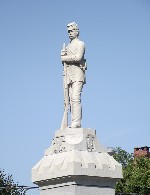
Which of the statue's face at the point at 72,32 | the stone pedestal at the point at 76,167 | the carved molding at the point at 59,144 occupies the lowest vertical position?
the stone pedestal at the point at 76,167

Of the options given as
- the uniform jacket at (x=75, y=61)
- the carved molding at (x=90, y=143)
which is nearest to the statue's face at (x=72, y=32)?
the uniform jacket at (x=75, y=61)

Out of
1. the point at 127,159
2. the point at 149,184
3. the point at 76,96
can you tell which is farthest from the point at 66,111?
the point at 127,159

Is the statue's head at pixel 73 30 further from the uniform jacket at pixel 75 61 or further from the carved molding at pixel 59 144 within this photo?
the carved molding at pixel 59 144

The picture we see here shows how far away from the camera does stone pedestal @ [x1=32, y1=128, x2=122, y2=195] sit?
40.0 ft

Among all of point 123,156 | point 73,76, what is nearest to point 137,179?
point 123,156

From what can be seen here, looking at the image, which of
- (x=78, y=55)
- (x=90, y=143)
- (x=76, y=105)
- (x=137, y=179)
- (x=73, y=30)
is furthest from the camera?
(x=137, y=179)

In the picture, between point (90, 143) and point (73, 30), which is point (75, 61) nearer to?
point (73, 30)

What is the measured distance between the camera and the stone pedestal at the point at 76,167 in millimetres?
12188

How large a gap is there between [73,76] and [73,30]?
1196 mm

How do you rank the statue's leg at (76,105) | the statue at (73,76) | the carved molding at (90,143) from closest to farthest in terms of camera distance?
the carved molding at (90,143) < the statue's leg at (76,105) < the statue at (73,76)

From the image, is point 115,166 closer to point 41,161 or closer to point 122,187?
point 41,161

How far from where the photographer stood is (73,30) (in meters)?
13.7

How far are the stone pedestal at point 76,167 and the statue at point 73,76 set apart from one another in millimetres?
539

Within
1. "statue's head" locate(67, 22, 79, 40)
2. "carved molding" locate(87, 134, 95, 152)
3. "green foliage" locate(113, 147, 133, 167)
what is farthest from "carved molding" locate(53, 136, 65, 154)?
"green foliage" locate(113, 147, 133, 167)
